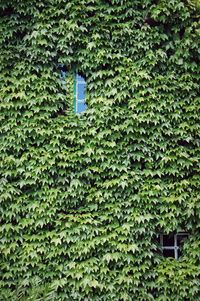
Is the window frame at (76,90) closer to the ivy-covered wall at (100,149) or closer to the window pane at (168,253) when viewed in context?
the ivy-covered wall at (100,149)

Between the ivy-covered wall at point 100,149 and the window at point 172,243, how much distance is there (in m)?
0.19

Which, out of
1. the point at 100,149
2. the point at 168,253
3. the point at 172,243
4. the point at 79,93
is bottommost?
the point at 168,253

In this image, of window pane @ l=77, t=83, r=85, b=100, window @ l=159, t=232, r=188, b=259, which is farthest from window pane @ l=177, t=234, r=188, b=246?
window pane @ l=77, t=83, r=85, b=100

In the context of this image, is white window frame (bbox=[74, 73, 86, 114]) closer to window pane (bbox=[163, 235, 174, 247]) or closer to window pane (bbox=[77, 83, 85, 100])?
window pane (bbox=[77, 83, 85, 100])

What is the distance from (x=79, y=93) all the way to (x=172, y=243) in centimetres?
313

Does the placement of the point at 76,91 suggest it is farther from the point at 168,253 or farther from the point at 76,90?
the point at 168,253

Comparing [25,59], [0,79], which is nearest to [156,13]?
[25,59]

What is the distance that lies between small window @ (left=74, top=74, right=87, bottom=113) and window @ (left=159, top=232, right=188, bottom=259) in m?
2.66

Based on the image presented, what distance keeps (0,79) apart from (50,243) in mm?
2949

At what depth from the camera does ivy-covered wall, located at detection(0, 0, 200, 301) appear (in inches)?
245

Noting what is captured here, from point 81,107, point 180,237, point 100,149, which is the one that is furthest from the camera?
point 81,107

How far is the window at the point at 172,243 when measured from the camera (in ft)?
21.7

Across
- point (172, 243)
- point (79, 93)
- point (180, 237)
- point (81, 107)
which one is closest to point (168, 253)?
point (172, 243)

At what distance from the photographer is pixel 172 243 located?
666 centimetres
